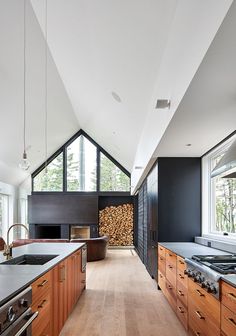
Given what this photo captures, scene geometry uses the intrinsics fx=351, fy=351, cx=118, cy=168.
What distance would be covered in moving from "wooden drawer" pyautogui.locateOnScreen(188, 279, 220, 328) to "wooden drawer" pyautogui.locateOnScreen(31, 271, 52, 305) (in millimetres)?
1285

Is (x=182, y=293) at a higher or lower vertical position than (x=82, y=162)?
lower

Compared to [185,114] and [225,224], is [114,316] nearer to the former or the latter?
[225,224]

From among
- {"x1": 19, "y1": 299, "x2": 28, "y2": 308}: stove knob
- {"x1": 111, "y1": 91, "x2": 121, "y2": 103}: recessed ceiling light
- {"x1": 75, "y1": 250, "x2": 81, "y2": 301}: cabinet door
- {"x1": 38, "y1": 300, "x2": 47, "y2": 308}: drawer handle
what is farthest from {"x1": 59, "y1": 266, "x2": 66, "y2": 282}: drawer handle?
{"x1": 111, "y1": 91, "x2": 121, "y2": 103}: recessed ceiling light

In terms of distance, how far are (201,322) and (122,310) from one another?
6.45 feet

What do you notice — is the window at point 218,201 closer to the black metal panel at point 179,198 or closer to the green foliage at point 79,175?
the black metal panel at point 179,198

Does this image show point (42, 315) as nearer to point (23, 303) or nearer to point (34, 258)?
point (23, 303)

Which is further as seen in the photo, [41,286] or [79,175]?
[79,175]

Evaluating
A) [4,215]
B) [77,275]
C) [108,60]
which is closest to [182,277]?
[77,275]

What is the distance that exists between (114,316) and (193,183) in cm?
239

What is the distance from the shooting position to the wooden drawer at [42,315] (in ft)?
8.19

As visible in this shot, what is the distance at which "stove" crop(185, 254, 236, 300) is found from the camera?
251cm

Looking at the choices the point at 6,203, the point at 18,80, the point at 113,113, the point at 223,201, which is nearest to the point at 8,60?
the point at 18,80

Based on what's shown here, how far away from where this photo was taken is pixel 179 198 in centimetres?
562

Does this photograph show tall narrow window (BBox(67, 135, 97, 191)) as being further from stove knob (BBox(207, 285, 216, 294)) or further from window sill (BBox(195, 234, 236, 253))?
stove knob (BBox(207, 285, 216, 294))
